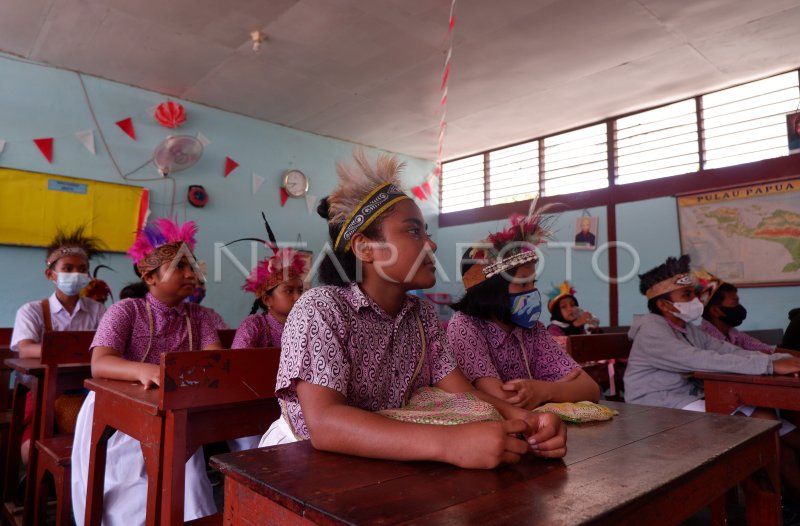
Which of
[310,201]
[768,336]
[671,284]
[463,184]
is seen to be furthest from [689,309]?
[463,184]

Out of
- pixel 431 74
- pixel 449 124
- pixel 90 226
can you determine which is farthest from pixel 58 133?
pixel 449 124

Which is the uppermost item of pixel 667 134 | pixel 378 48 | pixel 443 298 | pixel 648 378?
pixel 378 48

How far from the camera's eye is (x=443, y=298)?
748 cm

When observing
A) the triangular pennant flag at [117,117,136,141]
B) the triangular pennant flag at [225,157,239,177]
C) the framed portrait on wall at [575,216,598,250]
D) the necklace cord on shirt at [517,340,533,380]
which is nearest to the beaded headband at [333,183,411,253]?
the necklace cord on shirt at [517,340,533,380]

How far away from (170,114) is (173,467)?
4.74m

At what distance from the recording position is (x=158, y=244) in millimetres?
2664

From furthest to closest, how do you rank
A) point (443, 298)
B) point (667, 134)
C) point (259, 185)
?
point (443, 298) → point (259, 185) → point (667, 134)

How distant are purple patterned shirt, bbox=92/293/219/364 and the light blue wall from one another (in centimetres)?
193

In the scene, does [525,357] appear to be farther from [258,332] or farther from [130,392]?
[258,332]

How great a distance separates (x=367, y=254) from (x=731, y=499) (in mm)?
2871

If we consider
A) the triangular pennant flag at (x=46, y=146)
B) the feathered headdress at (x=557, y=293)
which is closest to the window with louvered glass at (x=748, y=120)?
the feathered headdress at (x=557, y=293)

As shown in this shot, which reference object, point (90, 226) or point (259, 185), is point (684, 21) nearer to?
point (259, 185)

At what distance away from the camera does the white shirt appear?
344 cm

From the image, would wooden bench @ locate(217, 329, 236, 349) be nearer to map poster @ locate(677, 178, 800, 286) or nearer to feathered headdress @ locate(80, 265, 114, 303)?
feathered headdress @ locate(80, 265, 114, 303)
